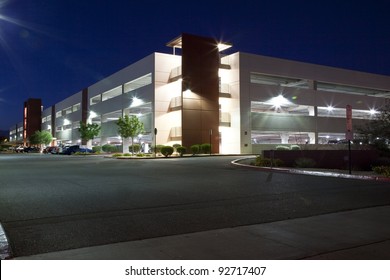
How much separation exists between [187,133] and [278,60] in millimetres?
15952

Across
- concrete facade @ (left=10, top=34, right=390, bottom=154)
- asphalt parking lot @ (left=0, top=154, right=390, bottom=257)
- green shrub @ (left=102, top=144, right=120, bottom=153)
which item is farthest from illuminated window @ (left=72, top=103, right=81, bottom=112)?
asphalt parking lot @ (left=0, top=154, right=390, bottom=257)

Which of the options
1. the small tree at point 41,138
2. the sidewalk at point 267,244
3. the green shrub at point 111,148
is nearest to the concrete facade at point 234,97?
the green shrub at point 111,148

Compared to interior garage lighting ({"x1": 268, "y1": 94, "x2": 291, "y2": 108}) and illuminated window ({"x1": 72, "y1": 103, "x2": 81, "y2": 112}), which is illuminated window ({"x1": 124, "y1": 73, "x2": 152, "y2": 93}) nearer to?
interior garage lighting ({"x1": 268, "y1": 94, "x2": 291, "y2": 108})

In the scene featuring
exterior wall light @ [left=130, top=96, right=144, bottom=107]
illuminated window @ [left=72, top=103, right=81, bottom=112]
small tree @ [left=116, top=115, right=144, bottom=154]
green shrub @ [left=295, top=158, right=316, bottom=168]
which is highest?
illuminated window @ [left=72, top=103, right=81, bottom=112]

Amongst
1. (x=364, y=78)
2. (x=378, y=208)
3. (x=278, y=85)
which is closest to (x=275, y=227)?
(x=378, y=208)

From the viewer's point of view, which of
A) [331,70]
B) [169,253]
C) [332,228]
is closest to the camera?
[169,253]

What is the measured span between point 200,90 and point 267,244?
40135mm

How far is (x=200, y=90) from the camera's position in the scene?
149 feet

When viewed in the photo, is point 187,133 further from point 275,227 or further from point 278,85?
point 275,227

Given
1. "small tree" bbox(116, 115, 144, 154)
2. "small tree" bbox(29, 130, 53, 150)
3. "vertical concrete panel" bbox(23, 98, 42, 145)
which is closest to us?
"small tree" bbox(116, 115, 144, 154)

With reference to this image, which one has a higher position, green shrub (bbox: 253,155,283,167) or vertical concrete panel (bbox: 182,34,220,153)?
vertical concrete panel (bbox: 182,34,220,153)

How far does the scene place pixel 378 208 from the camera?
9570 millimetres

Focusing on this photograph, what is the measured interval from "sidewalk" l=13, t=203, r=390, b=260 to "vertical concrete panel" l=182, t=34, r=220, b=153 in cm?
3732

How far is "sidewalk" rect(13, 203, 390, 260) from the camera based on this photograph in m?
5.49
